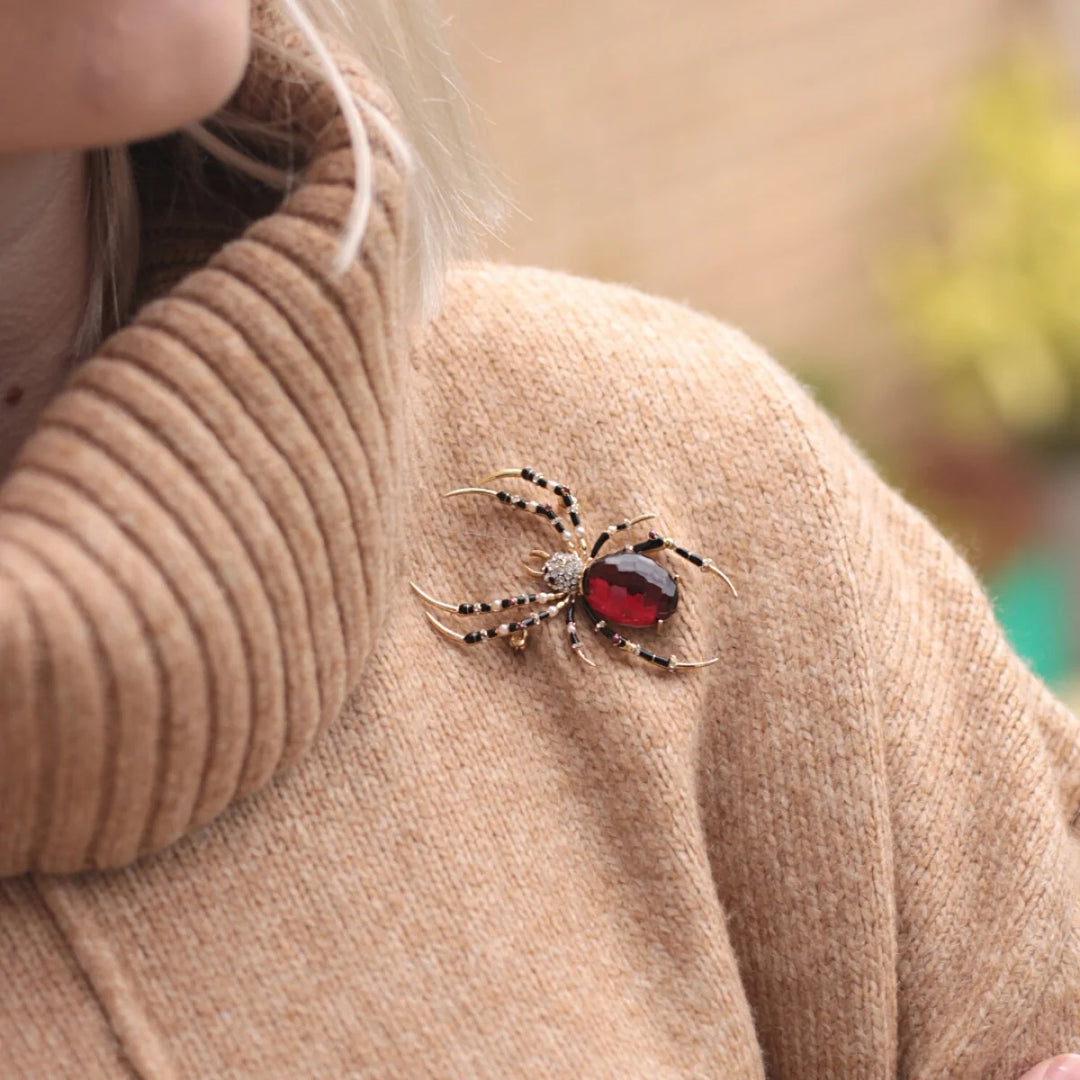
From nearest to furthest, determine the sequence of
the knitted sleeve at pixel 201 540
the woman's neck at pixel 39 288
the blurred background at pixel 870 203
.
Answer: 1. the knitted sleeve at pixel 201 540
2. the woman's neck at pixel 39 288
3. the blurred background at pixel 870 203

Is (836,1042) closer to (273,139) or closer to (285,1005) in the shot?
(285,1005)

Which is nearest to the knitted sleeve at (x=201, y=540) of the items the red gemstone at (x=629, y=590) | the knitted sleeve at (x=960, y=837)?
the red gemstone at (x=629, y=590)

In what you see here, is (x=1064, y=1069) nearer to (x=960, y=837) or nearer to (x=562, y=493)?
(x=960, y=837)

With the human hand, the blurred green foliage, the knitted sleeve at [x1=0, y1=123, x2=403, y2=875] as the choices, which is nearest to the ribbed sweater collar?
the knitted sleeve at [x1=0, y1=123, x2=403, y2=875]

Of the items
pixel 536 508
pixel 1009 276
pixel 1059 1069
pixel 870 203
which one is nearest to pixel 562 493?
pixel 536 508

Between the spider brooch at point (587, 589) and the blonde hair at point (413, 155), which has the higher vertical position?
the blonde hair at point (413, 155)

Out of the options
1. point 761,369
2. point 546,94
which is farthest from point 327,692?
point 546,94

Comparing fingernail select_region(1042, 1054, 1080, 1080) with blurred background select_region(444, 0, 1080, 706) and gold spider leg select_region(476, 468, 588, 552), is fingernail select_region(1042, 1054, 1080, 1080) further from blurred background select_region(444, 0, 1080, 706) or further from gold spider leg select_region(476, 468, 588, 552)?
blurred background select_region(444, 0, 1080, 706)

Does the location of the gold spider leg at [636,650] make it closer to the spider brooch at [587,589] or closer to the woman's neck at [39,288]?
the spider brooch at [587,589]
